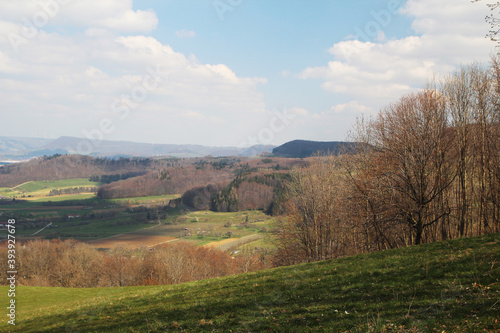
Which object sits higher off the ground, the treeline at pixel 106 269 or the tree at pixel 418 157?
the tree at pixel 418 157

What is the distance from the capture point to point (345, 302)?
1097 cm

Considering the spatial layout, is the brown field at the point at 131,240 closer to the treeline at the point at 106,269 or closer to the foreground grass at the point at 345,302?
the treeline at the point at 106,269

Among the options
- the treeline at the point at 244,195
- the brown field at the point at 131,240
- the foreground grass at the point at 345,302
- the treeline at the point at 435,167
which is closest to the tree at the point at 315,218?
the treeline at the point at 435,167

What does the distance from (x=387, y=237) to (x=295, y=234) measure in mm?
11303

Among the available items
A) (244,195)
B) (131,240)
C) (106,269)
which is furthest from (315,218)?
(244,195)

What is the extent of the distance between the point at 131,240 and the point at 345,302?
113466 millimetres

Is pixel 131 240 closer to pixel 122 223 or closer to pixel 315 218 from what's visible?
pixel 122 223

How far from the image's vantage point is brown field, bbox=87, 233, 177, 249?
339 ft

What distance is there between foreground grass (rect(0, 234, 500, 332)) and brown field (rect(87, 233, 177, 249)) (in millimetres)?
91766

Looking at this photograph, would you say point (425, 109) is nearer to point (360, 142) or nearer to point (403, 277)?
point (360, 142)

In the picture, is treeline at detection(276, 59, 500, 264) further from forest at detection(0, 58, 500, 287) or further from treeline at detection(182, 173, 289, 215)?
treeline at detection(182, 173, 289, 215)

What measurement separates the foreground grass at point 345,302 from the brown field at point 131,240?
9177 centimetres

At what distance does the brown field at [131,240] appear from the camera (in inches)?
4063

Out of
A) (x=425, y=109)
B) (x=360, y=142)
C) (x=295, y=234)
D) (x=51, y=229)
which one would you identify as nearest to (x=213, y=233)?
(x=51, y=229)
